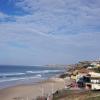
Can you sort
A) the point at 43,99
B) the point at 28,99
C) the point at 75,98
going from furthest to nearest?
the point at 28,99 < the point at 43,99 < the point at 75,98

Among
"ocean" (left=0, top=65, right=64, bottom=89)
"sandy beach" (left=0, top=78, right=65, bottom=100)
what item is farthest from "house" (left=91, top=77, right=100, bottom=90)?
"ocean" (left=0, top=65, right=64, bottom=89)

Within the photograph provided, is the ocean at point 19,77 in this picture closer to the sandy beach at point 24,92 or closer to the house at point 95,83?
the sandy beach at point 24,92

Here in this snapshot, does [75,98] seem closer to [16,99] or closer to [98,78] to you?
[16,99]

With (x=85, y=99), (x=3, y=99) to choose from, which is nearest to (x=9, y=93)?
(x=3, y=99)

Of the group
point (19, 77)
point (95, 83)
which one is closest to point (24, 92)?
point (95, 83)

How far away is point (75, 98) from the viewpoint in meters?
27.5

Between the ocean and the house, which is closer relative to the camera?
the house

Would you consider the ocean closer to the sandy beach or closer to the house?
the sandy beach

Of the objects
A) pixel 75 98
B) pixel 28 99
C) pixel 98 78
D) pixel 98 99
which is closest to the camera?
pixel 98 99

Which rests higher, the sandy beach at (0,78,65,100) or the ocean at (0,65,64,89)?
the ocean at (0,65,64,89)

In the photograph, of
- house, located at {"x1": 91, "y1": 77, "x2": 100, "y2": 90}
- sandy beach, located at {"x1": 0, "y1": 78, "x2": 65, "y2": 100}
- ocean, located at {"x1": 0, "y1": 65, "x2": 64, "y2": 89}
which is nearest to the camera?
house, located at {"x1": 91, "y1": 77, "x2": 100, "y2": 90}

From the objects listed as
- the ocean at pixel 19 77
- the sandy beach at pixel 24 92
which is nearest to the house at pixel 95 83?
the sandy beach at pixel 24 92

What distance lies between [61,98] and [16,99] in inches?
592

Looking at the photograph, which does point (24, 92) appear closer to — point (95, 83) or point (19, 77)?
point (95, 83)
